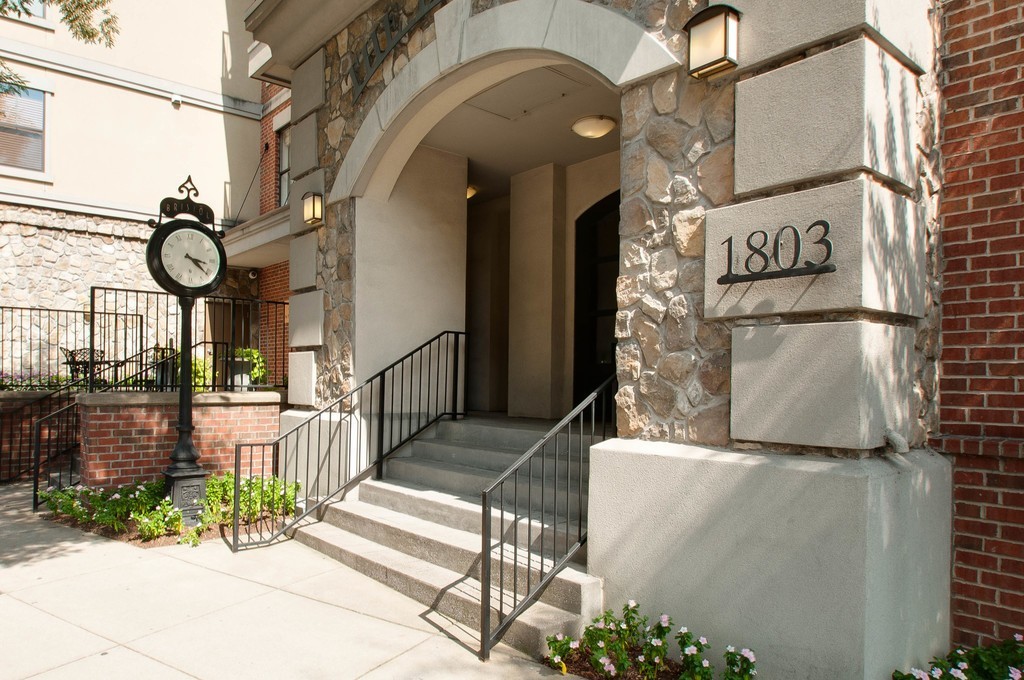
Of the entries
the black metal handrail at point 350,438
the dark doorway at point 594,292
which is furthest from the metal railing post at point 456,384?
the dark doorway at point 594,292

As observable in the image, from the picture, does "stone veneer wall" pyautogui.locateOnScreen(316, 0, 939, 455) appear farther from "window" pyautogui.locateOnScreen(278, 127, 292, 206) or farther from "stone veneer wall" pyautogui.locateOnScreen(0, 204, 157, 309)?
"stone veneer wall" pyautogui.locateOnScreen(0, 204, 157, 309)

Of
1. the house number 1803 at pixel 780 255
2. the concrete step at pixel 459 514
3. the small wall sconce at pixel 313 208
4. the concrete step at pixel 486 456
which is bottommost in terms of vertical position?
the concrete step at pixel 459 514

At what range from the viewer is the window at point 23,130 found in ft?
37.7

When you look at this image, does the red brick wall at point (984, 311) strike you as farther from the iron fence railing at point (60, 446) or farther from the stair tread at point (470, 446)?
the iron fence railing at point (60, 446)

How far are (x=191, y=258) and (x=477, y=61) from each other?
344 centimetres

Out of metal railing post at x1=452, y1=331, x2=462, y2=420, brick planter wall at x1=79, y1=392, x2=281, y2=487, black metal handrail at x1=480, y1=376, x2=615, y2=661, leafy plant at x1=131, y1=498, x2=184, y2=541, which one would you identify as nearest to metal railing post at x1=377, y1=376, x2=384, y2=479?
metal railing post at x1=452, y1=331, x2=462, y2=420

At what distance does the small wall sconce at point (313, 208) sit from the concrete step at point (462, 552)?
2.91m

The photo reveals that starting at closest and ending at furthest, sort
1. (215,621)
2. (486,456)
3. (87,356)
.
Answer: (215,621)
(486,456)
(87,356)

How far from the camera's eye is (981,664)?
311 centimetres

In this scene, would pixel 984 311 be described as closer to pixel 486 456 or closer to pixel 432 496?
pixel 486 456

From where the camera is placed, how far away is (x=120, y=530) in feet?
19.6

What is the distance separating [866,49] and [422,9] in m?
3.75

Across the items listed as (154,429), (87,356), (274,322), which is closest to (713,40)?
(154,429)

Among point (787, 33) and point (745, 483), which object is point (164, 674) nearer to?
point (745, 483)
